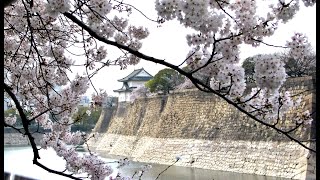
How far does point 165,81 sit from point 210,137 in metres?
7.30

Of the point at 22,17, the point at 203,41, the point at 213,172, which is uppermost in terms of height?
the point at 22,17

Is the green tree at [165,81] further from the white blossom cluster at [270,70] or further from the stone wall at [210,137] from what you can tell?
the white blossom cluster at [270,70]

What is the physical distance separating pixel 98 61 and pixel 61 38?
0.85ft

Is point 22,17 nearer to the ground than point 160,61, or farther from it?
farther from it

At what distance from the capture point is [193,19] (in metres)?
1.75

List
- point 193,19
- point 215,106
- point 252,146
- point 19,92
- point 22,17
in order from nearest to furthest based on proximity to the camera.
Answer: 1. point 193,19
2. point 22,17
3. point 19,92
4. point 252,146
5. point 215,106

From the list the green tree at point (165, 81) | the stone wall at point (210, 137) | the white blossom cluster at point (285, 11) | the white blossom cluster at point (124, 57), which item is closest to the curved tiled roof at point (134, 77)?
the stone wall at point (210, 137)

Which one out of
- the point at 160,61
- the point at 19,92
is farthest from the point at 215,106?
the point at 160,61

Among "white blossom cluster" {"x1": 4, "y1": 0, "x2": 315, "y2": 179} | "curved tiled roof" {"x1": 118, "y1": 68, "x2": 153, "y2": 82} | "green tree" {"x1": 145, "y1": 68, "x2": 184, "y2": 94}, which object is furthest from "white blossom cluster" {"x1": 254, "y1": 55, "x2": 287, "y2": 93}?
"curved tiled roof" {"x1": 118, "y1": 68, "x2": 153, "y2": 82}

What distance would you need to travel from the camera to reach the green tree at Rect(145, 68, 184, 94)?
875 inches

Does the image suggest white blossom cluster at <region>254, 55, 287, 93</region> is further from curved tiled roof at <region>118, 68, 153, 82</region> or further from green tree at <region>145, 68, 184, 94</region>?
curved tiled roof at <region>118, 68, 153, 82</region>

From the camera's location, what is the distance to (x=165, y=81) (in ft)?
73.9

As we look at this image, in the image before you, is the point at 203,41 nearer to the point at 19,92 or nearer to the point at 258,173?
the point at 19,92

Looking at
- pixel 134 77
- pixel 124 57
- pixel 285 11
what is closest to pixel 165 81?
pixel 134 77
